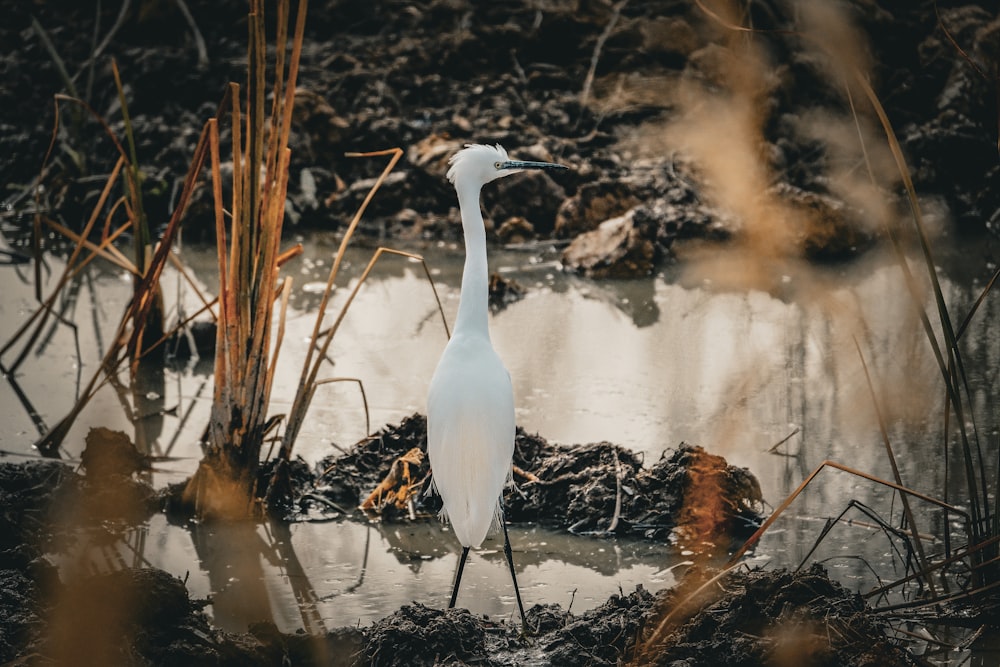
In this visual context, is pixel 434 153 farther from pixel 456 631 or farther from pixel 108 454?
pixel 456 631

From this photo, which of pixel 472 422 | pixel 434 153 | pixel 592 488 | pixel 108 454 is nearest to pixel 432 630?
pixel 472 422

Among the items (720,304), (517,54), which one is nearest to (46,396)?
(720,304)

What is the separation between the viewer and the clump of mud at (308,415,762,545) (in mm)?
3680

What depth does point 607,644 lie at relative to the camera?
2742mm

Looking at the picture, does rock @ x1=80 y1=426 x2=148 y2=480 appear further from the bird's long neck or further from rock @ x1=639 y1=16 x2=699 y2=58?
rock @ x1=639 y1=16 x2=699 y2=58

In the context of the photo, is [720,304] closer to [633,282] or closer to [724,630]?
[633,282]

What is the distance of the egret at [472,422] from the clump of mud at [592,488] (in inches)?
20.7

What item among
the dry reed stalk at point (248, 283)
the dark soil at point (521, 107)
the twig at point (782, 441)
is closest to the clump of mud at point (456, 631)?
the dry reed stalk at point (248, 283)

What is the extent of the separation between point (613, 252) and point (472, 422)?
370 cm

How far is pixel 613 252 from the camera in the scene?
6688 millimetres

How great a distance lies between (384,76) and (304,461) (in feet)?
19.9

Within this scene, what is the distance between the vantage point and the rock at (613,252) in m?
6.65

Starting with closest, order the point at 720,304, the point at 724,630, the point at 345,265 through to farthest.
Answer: the point at 724,630, the point at 720,304, the point at 345,265

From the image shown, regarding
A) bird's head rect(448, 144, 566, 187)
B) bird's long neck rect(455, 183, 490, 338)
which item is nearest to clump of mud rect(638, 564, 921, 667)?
bird's long neck rect(455, 183, 490, 338)
